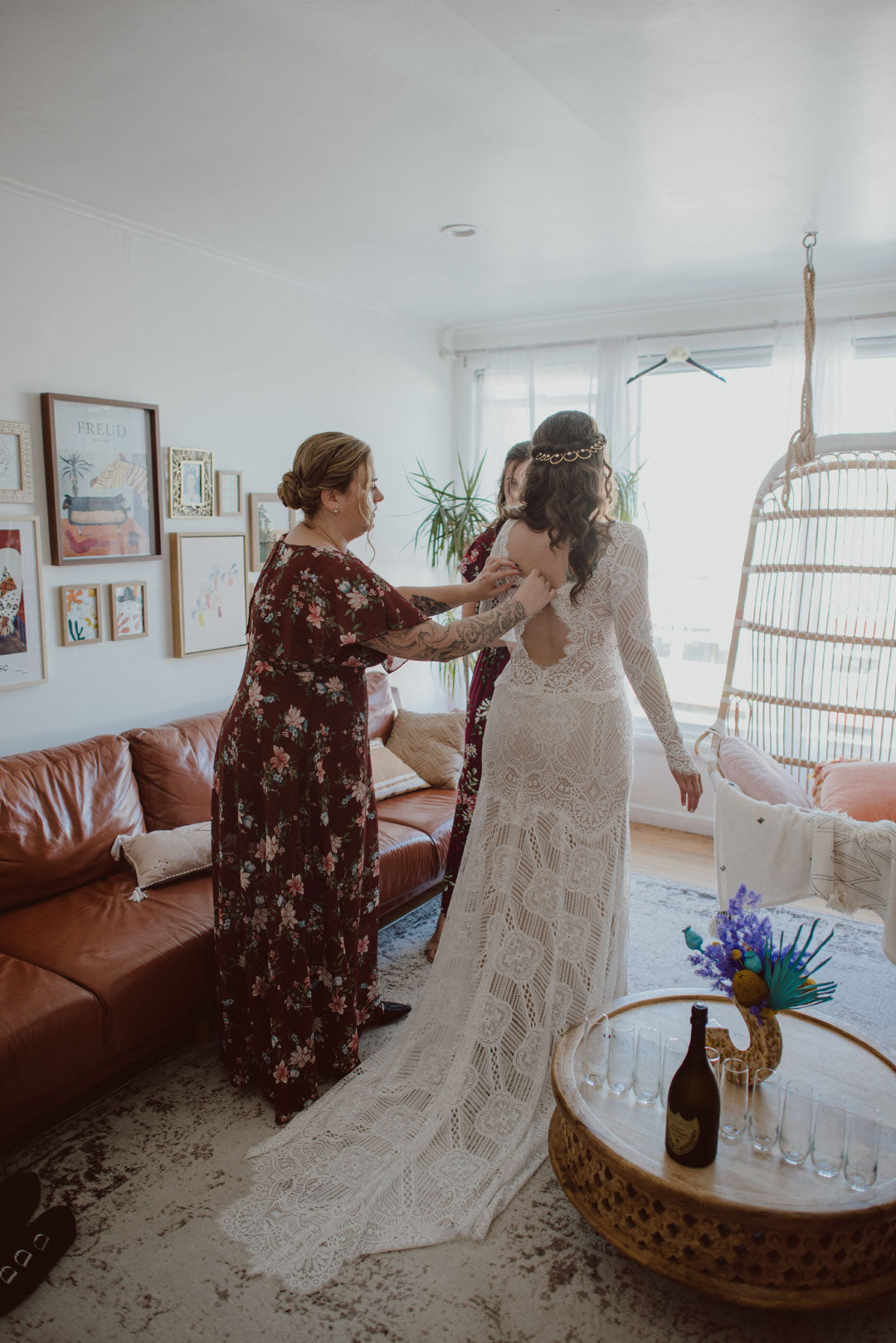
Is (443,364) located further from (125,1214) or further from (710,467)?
(125,1214)

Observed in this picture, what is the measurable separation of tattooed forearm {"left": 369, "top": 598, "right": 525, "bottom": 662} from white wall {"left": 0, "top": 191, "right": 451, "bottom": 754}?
1.50 metres

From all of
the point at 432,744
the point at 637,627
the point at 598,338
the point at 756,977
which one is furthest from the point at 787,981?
the point at 598,338

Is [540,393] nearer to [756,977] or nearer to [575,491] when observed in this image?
[575,491]

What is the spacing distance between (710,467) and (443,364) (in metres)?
1.61

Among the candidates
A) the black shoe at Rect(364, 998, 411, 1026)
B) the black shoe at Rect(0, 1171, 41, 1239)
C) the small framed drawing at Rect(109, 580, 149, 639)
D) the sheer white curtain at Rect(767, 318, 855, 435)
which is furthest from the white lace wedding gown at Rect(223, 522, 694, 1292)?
the sheer white curtain at Rect(767, 318, 855, 435)

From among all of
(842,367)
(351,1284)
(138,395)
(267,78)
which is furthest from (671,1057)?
(842,367)

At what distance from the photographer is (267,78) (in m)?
2.09

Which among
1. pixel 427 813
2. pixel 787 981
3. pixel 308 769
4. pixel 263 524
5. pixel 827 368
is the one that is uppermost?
pixel 827 368

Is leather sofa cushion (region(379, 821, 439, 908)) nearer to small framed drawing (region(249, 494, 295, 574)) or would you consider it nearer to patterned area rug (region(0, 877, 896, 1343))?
patterned area rug (region(0, 877, 896, 1343))

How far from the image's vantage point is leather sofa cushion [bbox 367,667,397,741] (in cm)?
394

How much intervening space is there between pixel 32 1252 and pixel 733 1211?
1398mm

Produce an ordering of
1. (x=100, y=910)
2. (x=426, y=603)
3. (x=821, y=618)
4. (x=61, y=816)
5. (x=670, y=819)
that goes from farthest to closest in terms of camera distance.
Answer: (x=670, y=819), (x=821, y=618), (x=61, y=816), (x=100, y=910), (x=426, y=603)

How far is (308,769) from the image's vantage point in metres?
2.26

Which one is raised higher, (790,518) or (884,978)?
(790,518)
